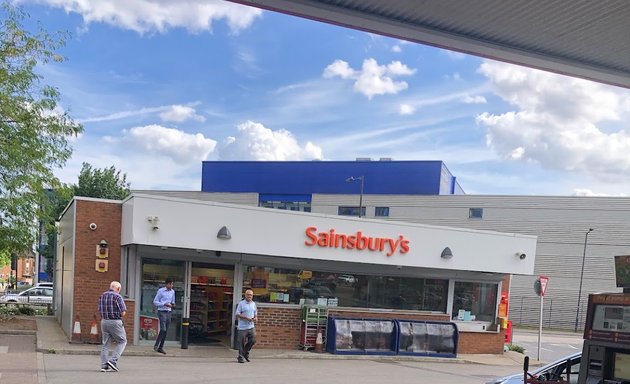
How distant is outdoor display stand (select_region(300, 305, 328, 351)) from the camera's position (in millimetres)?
15195

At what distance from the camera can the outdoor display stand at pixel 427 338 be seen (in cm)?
1577

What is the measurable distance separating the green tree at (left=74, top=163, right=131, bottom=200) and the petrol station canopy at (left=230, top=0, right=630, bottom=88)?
3382cm

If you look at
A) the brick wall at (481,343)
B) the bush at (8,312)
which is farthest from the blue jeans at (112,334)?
the brick wall at (481,343)

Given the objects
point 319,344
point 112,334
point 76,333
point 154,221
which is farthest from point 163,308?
point 319,344

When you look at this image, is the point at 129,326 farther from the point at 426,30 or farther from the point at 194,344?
the point at 426,30

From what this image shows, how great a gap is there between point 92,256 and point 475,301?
11.3m

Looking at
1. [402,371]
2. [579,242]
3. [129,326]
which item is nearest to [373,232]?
[402,371]

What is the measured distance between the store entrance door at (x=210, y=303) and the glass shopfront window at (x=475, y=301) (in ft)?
22.7

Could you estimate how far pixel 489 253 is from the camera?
1700 cm

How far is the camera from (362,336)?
1534 centimetres

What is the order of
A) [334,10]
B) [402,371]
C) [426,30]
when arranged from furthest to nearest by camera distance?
[402,371] → [426,30] → [334,10]

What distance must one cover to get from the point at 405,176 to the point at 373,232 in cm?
3579

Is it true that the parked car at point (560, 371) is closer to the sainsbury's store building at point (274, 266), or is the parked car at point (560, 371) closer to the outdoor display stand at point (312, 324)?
the sainsbury's store building at point (274, 266)

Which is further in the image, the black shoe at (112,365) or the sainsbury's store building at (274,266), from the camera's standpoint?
the sainsbury's store building at (274,266)
